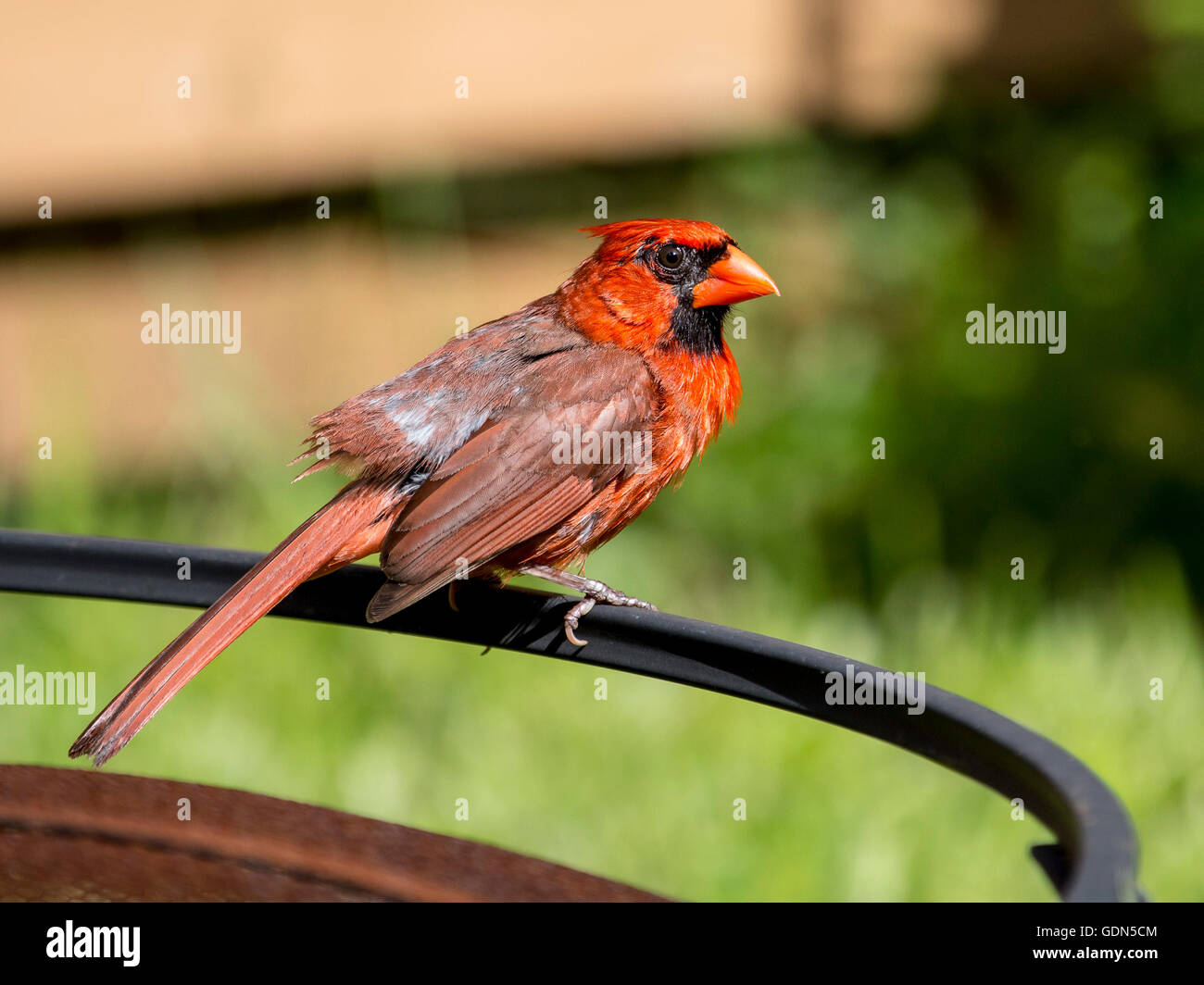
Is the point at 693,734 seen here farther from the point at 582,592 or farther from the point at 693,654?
the point at 693,654

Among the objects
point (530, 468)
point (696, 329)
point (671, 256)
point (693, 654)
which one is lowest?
point (693, 654)

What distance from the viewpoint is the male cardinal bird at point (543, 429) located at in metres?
2.77

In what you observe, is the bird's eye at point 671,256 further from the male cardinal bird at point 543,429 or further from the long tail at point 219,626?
the long tail at point 219,626

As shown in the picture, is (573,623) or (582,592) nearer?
(573,623)

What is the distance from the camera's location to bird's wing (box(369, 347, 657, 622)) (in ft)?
9.09

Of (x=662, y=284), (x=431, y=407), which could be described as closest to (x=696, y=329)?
(x=662, y=284)

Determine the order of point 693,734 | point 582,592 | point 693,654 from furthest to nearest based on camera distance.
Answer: point 693,734 < point 582,592 < point 693,654

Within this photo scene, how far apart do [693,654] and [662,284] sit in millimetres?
1389

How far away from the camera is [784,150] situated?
19.3 ft

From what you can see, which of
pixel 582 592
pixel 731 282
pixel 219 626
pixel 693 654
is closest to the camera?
pixel 693 654

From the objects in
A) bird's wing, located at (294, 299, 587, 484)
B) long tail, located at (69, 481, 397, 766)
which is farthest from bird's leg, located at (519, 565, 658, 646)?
long tail, located at (69, 481, 397, 766)

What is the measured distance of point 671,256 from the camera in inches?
128

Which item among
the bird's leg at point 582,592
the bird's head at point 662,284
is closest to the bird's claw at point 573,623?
the bird's leg at point 582,592

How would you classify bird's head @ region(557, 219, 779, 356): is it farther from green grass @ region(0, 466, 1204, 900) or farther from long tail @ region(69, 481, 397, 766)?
green grass @ region(0, 466, 1204, 900)
